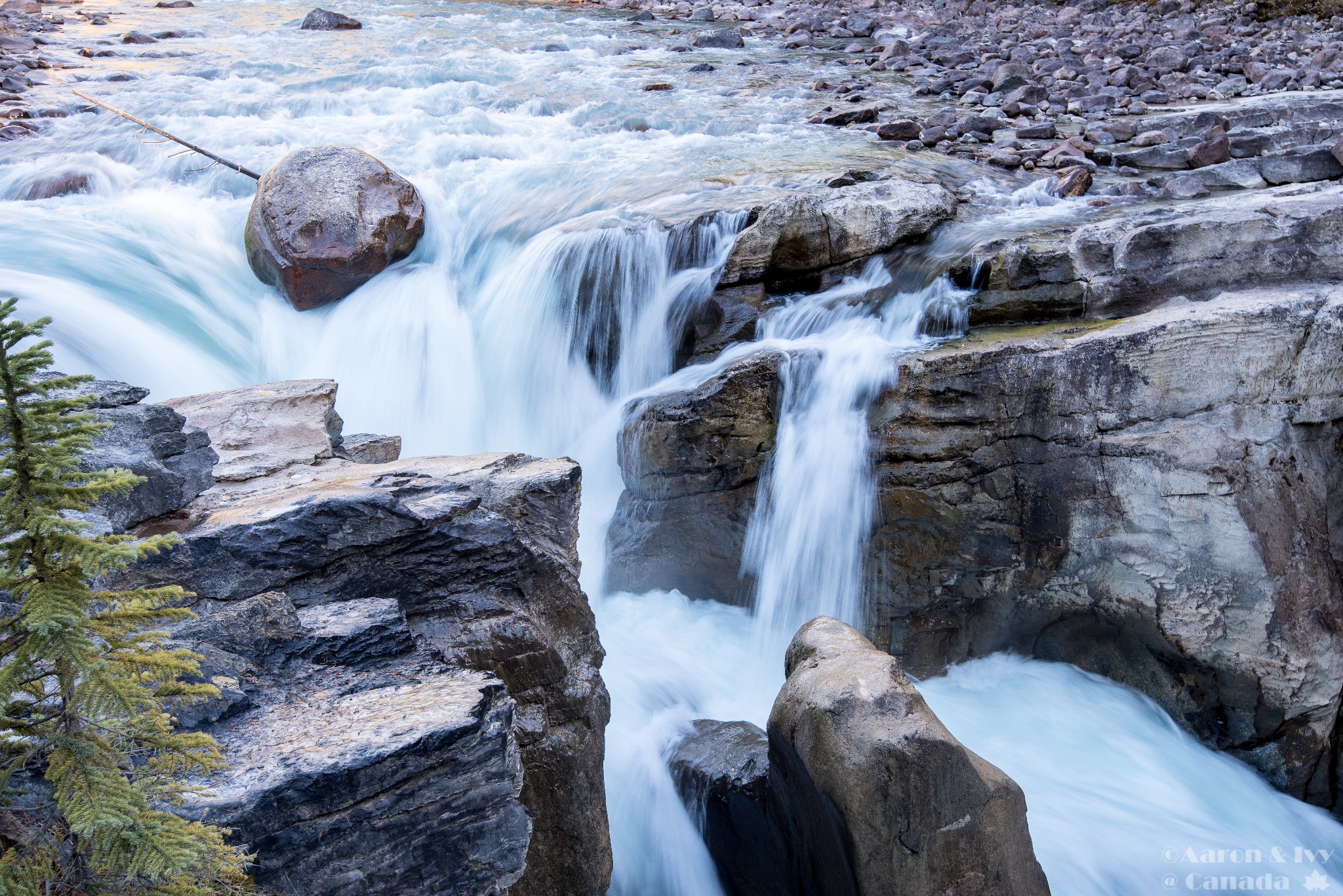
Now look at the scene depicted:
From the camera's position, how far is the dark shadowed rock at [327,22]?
1928 cm

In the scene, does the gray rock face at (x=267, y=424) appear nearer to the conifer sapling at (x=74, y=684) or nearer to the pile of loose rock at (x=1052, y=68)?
the conifer sapling at (x=74, y=684)

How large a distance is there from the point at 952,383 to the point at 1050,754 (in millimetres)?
2401

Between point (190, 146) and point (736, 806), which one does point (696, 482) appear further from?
point (190, 146)

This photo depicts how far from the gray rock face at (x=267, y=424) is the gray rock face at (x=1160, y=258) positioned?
14.8 ft

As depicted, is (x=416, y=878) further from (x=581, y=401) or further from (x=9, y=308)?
(x=581, y=401)

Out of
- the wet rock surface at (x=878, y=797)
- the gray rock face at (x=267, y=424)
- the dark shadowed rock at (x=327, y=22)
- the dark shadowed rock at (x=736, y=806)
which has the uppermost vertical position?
the dark shadowed rock at (x=327, y=22)

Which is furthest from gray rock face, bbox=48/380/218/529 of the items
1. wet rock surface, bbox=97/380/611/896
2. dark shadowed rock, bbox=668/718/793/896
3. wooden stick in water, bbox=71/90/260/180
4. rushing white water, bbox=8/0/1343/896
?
wooden stick in water, bbox=71/90/260/180

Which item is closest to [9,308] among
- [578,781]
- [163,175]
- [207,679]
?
[207,679]

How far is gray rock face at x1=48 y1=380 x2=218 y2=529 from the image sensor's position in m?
3.81

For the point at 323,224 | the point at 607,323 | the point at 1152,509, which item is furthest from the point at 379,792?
Answer: the point at 323,224

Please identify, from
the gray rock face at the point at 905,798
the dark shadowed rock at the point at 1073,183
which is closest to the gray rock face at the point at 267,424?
the gray rock face at the point at 905,798

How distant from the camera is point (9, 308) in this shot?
6.93 ft

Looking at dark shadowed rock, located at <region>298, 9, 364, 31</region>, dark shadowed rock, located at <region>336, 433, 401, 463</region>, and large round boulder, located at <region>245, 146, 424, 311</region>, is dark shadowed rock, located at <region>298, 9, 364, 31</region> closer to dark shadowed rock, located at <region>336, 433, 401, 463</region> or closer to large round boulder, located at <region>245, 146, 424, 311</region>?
large round boulder, located at <region>245, 146, 424, 311</region>

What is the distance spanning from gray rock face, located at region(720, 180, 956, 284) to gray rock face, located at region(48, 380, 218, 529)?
438cm
